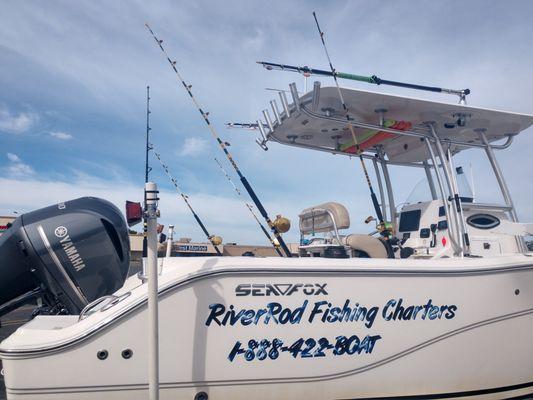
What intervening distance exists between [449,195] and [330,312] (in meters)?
2.11

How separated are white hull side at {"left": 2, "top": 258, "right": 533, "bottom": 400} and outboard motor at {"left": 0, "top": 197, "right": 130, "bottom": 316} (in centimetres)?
60

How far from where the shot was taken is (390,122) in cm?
414

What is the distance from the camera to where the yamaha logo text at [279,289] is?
237cm

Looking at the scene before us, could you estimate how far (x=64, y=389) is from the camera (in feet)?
6.93

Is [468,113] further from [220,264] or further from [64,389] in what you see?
[64,389]

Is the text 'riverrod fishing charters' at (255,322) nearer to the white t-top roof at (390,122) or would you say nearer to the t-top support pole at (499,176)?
the white t-top roof at (390,122)

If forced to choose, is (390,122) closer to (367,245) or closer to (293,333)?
(367,245)

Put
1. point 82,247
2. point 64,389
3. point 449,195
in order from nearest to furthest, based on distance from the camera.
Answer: point 64,389, point 82,247, point 449,195

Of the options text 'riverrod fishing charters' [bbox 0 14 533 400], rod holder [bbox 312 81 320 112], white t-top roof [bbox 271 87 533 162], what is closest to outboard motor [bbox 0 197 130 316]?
text 'riverrod fishing charters' [bbox 0 14 533 400]

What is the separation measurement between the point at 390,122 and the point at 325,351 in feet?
8.47

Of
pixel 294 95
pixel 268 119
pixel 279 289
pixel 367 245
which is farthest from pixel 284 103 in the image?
pixel 279 289

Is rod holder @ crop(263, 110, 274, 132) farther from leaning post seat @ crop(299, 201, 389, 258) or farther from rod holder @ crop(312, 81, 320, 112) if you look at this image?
leaning post seat @ crop(299, 201, 389, 258)

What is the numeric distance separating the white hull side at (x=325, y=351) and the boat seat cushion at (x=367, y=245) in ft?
3.48

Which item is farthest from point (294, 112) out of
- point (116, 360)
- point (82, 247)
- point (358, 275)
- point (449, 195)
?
point (116, 360)
